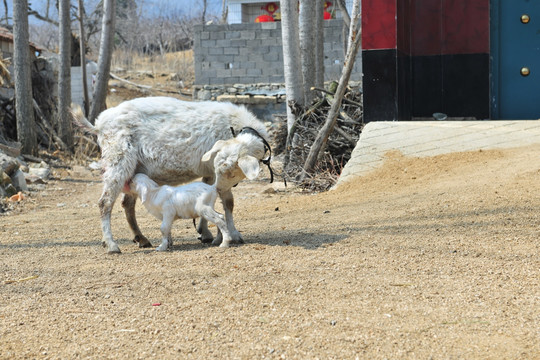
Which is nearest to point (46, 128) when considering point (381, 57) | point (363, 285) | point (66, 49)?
point (66, 49)

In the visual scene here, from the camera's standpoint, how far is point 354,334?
11.9 feet

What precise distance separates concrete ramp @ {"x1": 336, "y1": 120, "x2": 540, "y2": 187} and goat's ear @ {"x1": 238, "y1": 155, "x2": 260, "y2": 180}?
3656 mm

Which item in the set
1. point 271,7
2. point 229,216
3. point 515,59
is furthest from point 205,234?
point 271,7

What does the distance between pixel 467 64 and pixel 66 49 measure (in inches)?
429

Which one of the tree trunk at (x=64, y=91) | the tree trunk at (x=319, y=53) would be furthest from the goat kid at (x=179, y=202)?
the tree trunk at (x=64, y=91)

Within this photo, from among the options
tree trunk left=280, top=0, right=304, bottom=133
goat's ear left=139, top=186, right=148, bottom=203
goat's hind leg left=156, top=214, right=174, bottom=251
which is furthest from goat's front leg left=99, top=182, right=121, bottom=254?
tree trunk left=280, top=0, right=304, bottom=133

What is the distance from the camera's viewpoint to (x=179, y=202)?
578 centimetres

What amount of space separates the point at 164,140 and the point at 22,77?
413 inches

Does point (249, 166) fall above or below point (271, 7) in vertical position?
below

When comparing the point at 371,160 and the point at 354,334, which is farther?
the point at 371,160

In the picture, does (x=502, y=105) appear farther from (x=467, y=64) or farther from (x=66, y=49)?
(x=66, y=49)

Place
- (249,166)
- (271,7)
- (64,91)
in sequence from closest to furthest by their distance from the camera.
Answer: (249,166)
(64,91)
(271,7)

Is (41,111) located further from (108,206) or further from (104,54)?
(108,206)

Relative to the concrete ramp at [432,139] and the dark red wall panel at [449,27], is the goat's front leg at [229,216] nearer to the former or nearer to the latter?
the concrete ramp at [432,139]
